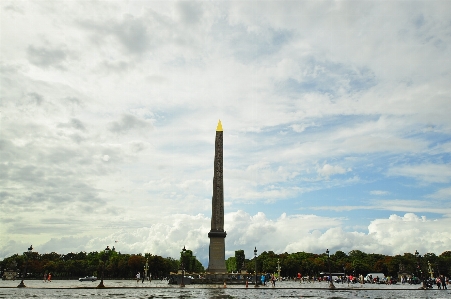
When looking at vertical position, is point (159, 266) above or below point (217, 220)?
below

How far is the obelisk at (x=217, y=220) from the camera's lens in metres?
40.9

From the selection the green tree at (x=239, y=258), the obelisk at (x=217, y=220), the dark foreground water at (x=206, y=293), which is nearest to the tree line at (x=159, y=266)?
the green tree at (x=239, y=258)

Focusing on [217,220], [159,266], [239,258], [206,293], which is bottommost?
[206,293]

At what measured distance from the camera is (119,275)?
10488 cm

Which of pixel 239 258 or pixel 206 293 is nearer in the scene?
pixel 206 293

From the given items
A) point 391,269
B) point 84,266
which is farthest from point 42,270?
point 391,269

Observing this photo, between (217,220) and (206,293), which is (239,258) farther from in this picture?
(206,293)

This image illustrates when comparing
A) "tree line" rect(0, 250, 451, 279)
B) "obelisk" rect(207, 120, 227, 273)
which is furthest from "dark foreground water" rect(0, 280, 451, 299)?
"tree line" rect(0, 250, 451, 279)

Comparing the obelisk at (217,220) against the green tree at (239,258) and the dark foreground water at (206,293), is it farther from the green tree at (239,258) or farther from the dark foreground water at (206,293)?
the green tree at (239,258)

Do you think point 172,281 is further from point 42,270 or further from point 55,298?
point 42,270

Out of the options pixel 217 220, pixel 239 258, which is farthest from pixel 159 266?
pixel 217 220

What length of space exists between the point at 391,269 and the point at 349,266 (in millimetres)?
13506

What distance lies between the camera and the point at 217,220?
41.0 metres

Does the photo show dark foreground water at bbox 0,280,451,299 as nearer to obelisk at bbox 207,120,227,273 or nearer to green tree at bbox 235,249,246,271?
obelisk at bbox 207,120,227,273
